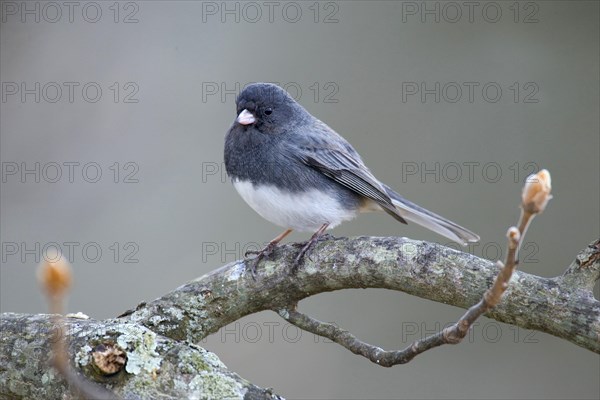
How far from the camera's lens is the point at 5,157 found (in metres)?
4.07

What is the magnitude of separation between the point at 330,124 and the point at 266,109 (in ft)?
3.70

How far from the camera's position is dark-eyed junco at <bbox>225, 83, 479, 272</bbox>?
2.81 meters

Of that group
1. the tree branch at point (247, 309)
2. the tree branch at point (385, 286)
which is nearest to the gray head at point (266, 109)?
the tree branch at point (385, 286)

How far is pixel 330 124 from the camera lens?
13.5 ft

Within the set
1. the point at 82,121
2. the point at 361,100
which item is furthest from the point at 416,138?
the point at 82,121

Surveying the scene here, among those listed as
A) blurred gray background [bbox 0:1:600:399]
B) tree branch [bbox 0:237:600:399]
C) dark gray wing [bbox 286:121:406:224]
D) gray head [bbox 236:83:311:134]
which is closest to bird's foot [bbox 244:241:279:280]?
tree branch [bbox 0:237:600:399]

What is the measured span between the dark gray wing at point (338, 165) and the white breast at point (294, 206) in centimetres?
11

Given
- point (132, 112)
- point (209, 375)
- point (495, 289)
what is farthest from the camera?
point (132, 112)

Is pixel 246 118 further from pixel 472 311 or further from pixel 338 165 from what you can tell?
pixel 472 311

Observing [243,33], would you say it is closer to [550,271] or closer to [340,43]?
[340,43]

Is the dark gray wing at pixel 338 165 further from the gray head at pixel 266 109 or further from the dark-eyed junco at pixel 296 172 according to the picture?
the gray head at pixel 266 109

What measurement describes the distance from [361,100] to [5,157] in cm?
198

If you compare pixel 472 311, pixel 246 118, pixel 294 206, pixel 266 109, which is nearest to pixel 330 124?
pixel 266 109

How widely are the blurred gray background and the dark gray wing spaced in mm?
868
